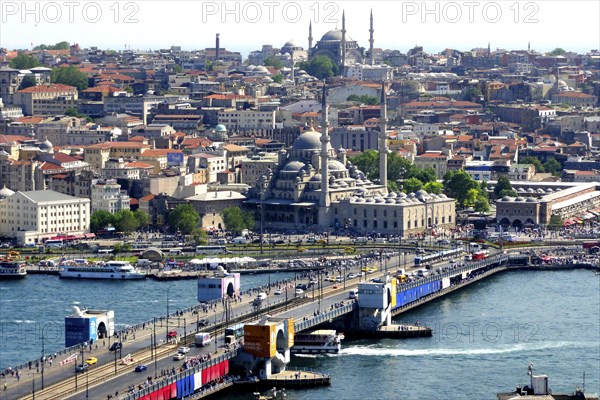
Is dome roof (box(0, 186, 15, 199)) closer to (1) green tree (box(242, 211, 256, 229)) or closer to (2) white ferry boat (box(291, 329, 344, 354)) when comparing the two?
(1) green tree (box(242, 211, 256, 229))

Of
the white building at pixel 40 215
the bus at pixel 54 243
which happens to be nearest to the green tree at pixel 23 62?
the white building at pixel 40 215

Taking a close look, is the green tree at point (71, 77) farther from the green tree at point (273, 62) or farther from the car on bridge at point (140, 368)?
the car on bridge at point (140, 368)

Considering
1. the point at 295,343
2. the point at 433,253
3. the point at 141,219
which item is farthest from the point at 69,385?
the point at 141,219

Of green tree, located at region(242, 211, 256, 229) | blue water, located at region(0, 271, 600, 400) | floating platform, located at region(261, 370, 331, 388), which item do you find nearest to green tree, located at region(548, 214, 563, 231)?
blue water, located at region(0, 271, 600, 400)

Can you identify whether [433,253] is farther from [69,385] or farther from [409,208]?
[69,385]

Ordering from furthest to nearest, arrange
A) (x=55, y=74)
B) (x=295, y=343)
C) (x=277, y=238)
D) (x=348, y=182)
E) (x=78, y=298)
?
1. (x=55, y=74)
2. (x=348, y=182)
3. (x=277, y=238)
4. (x=78, y=298)
5. (x=295, y=343)

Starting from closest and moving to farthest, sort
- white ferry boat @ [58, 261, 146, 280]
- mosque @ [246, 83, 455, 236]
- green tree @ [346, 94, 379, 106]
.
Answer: white ferry boat @ [58, 261, 146, 280] → mosque @ [246, 83, 455, 236] → green tree @ [346, 94, 379, 106]
